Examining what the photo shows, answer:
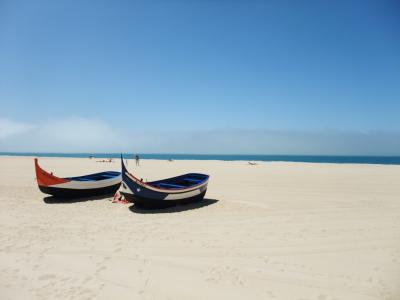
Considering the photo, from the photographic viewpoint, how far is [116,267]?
627 centimetres

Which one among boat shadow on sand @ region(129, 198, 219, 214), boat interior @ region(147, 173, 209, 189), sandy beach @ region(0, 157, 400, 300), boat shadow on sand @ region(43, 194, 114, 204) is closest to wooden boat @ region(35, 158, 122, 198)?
boat shadow on sand @ region(43, 194, 114, 204)

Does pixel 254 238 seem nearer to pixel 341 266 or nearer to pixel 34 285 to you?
pixel 341 266

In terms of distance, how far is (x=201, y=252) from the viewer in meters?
7.14

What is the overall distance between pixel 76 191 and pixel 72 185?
38cm

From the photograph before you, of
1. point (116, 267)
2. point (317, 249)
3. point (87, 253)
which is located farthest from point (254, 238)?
point (87, 253)

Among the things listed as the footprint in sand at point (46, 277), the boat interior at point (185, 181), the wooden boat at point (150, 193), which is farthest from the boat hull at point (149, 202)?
the footprint in sand at point (46, 277)

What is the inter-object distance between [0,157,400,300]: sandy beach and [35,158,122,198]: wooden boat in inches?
42.0

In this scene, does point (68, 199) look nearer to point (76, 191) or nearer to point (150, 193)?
point (76, 191)

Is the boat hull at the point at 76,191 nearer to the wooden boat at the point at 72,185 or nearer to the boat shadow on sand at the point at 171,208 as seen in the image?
the wooden boat at the point at 72,185

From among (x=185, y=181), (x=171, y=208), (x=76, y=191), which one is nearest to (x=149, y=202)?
(x=171, y=208)

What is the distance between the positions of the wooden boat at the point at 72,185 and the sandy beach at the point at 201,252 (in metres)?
1.07

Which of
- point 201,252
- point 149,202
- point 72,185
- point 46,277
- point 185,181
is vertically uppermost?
point 185,181

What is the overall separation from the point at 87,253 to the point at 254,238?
15.2 ft

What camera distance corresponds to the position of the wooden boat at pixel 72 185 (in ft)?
43.5
